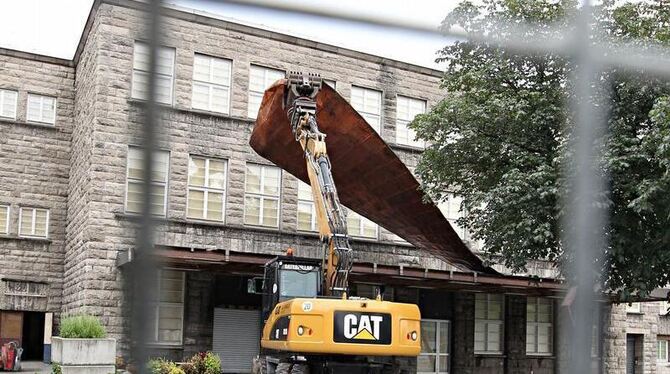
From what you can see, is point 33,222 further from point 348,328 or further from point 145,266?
point 145,266

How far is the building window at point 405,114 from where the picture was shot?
18.0m

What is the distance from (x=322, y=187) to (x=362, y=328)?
212 cm

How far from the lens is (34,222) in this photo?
57.2 feet

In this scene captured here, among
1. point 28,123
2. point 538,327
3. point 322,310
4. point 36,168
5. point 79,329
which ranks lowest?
point 538,327

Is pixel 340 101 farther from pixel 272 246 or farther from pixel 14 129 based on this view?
pixel 14 129

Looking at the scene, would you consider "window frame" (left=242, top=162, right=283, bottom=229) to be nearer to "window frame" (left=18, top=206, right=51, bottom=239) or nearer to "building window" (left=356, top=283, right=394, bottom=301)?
"building window" (left=356, top=283, right=394, bottom=301)

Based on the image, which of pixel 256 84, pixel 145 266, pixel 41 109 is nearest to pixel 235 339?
pixel 256 84

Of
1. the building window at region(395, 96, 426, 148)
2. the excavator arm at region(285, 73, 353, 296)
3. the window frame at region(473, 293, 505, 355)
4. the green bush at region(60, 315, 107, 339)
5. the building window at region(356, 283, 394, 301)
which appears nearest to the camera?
the excavator arm at region(285, 73, 353, 296)

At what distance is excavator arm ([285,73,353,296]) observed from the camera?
395 inches

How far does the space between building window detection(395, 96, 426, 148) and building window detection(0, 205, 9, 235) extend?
27.0 ft

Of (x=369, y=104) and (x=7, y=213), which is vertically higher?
(x=369, y=104)

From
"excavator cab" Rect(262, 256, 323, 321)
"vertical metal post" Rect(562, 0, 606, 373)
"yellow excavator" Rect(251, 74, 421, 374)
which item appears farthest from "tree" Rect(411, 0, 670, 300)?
"vertical metal post" Rect(562, 0, 606, 373)

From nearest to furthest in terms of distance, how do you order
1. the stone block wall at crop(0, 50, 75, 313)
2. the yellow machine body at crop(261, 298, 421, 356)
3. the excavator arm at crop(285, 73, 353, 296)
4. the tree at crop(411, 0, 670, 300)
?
1. the yellow machine body at crop(261, 298, 421, 356)
2. the tree at crop(411, 0, 670, 300)
3. the excavator arm at crop(285, 73, 353, 296)
4. the stone block wall at crop(0, 50, 75, 313)

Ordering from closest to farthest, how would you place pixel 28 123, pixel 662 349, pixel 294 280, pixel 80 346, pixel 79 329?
1. pixel 294 280
2. pixel 80 346
3. pixel 79 329
4. pixel 28 123
5. pixel 662 349
